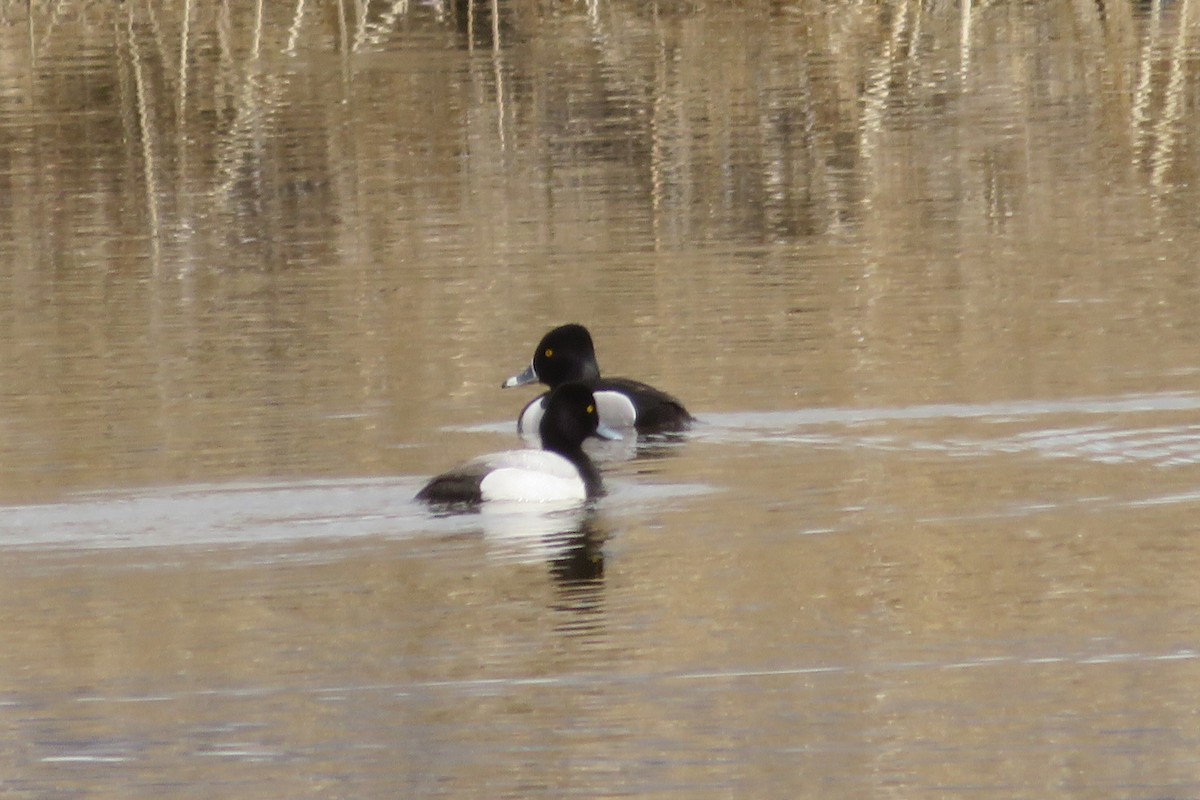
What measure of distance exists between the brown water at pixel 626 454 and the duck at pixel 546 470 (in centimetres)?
16

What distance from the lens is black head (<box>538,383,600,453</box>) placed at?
11055mm

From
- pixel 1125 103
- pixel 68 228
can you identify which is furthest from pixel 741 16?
pixel 68 228

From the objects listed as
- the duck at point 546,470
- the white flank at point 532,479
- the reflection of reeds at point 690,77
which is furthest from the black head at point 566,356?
the reflection of reeds at point 690,77

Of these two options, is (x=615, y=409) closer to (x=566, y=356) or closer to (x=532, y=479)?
(x=566, y=356)

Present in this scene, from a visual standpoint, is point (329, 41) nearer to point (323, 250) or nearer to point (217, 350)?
point (323, 250)

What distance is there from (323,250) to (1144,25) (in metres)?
15.0

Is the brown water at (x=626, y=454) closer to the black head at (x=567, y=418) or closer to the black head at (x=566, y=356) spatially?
the black head at (x=566, y=356)

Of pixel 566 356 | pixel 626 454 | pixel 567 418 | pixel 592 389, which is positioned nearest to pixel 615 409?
pixel 592 389

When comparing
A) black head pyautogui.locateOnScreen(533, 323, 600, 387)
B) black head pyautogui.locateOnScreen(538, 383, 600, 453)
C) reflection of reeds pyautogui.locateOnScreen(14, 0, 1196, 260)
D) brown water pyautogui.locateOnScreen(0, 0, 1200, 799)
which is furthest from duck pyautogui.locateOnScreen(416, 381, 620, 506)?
reflection of reeds pyautogui.locateOnScreen(14, 0, 1196, 260)

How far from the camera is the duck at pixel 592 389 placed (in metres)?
11.7

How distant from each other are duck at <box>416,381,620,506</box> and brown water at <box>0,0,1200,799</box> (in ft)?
0.54

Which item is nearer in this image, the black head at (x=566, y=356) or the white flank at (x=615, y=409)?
the white flank at (x=615, y=409)

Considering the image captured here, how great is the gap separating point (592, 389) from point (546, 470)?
1.92 m

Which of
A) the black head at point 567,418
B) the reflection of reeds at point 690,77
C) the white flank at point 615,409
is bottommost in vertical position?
the white flank at point 615,409
